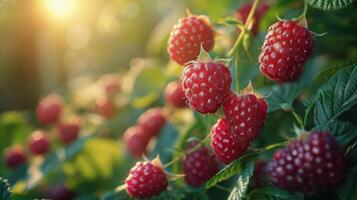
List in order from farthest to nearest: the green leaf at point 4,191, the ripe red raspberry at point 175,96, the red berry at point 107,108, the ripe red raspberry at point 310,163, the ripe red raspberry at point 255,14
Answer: the red berry at point 107,108
the ripe red raspberry at point 175,96
the ripe red raspberry at point 255,14
the green leaf at point 4,191
the ripe red raspberry at point 310,163

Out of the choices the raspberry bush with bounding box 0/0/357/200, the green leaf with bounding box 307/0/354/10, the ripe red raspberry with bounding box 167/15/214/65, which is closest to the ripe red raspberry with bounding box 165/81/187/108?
the raspberry bush with bounding box 0/0/357/200

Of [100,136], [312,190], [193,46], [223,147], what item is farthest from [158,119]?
[312,190]

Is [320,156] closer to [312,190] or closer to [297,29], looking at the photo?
[312,190]

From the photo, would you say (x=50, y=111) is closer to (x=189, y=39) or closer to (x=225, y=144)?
(x=189, y=39)

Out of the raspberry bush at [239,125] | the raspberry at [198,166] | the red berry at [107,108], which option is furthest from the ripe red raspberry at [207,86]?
the red berry at [107,108]

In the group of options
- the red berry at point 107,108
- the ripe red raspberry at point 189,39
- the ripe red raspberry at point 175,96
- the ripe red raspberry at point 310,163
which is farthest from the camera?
the red berry at point 107,108

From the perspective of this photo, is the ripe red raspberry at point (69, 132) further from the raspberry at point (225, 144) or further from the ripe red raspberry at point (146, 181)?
the raspberry at point (225, 144)

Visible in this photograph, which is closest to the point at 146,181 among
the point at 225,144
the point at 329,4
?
the point at 225,144
